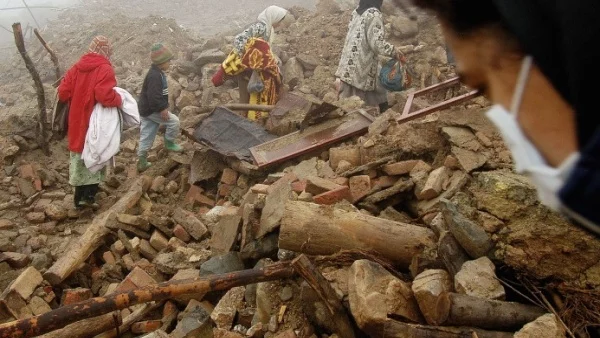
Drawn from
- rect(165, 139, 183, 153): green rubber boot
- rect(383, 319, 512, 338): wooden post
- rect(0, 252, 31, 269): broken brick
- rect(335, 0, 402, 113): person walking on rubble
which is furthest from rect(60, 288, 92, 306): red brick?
rect(335, 0, 402, 113): person walking on rubble

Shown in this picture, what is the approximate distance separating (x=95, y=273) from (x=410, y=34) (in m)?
7.45

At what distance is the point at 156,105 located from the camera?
6281 mm

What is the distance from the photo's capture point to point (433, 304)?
2424 millimetres

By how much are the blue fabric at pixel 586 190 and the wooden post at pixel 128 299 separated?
2.27 metres

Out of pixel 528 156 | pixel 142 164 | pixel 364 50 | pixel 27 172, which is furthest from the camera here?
pixel 142 164

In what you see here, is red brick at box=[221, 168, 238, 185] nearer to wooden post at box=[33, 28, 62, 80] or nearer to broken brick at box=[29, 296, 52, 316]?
broken brick at box=[29, 296, 52, 316]

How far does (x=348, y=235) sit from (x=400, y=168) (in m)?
1.24

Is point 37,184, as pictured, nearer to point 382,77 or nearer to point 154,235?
point 154,235

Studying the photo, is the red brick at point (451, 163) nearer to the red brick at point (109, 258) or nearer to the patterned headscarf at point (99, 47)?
the red brick at point (109, 258)

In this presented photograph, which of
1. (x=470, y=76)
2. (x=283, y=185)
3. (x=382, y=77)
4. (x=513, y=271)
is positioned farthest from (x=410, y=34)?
(x=470, y=76)

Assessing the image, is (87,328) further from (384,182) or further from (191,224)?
(384,182)

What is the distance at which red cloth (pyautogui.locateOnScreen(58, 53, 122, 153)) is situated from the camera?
523 cm

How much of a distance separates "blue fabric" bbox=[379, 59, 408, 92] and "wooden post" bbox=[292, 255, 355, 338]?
4.47 meters

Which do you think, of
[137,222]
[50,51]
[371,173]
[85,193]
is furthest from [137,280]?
[50,51]
